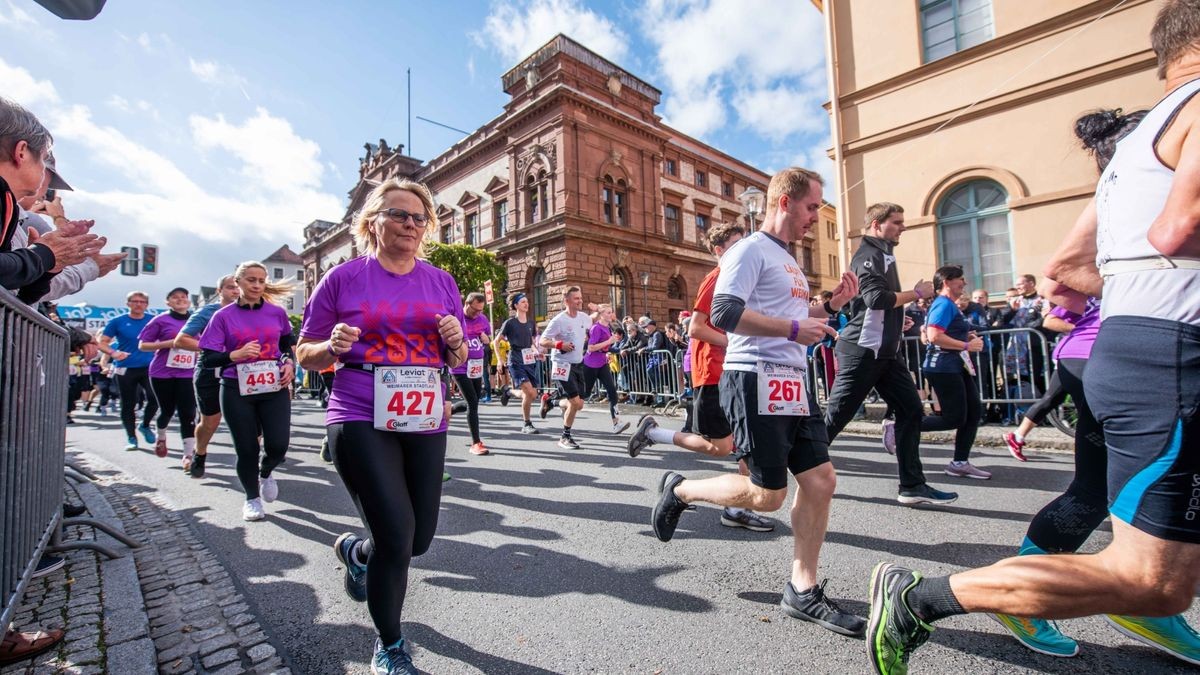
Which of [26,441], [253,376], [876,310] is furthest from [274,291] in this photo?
[876,310]

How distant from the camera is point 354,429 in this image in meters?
2.14

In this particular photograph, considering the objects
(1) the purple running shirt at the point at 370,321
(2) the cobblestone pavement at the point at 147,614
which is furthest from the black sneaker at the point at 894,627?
(2) the cobblestone pavement at the point at 147,614

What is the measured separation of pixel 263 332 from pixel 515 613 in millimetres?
3609

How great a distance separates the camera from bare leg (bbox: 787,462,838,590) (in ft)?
8.06

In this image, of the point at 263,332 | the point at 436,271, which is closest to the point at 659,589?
the point at 436,271

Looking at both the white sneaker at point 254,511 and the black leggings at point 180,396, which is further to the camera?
the black leggings at point 180,396

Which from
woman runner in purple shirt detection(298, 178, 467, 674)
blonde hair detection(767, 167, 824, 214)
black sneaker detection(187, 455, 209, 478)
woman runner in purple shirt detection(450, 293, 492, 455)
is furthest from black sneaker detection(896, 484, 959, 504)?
black sneaker detection(187, 455, 209, 478)

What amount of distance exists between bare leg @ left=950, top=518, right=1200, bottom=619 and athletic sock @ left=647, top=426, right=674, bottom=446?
263 centimetres

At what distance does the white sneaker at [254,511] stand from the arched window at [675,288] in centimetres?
2944

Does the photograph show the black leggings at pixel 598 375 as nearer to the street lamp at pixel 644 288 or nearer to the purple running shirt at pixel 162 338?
the purple running shirt at pixel 162 338

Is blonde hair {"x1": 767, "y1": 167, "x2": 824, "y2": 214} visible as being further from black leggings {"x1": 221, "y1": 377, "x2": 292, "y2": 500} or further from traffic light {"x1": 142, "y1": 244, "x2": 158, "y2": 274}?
traffic light {"x1": 142, "y1": 244, "x2": 158, "y2": 274}

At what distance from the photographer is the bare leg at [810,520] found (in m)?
2.46

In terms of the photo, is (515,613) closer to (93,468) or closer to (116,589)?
(116,589)

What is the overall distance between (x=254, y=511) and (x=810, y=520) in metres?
4.25
